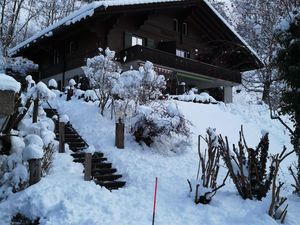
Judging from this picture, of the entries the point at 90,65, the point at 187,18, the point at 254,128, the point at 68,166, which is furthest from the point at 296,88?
the point at 187,18

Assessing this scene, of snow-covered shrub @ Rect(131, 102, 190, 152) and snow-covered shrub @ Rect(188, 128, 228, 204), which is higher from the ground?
snow-covered shrub @ Rect(131, 102, 190, 152)

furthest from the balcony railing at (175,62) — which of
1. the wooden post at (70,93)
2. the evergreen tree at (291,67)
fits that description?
the evergreen tree at (291,67)

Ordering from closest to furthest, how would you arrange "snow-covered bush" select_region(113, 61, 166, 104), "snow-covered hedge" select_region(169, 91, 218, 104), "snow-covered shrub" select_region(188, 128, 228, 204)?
"snow-covered shrub" select_region(188, 128, 228, 204)
"snow-covered bush" select_region(113, 61, 166, 104)
"snow-covered hedge" select_region(169, 91, 218, 104)

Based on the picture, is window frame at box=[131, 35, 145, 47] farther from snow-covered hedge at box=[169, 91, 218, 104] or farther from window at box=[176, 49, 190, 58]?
snow-covered hedge at box=[169, 91, 218, 104]

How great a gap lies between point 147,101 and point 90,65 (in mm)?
2847

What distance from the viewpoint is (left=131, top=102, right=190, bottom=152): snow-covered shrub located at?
1102 cm

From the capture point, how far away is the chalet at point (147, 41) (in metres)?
20.0

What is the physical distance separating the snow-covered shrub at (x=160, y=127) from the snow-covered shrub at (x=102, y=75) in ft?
7.19

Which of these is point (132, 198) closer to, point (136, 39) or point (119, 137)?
point (119, 137)

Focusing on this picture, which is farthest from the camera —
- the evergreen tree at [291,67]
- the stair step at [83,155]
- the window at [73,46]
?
the window at [73,46]

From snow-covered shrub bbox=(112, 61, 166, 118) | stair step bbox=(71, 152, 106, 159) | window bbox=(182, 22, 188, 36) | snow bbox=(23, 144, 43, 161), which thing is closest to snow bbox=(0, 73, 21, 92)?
snow bbox=(23, 144, 43, 161)

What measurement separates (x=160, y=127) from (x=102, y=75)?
11.7 ft

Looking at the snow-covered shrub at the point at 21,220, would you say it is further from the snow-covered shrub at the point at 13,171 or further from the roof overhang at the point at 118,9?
the roof overhang at the point at 118,9

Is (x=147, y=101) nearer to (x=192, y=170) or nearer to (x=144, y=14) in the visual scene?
(x=192, y=170)
